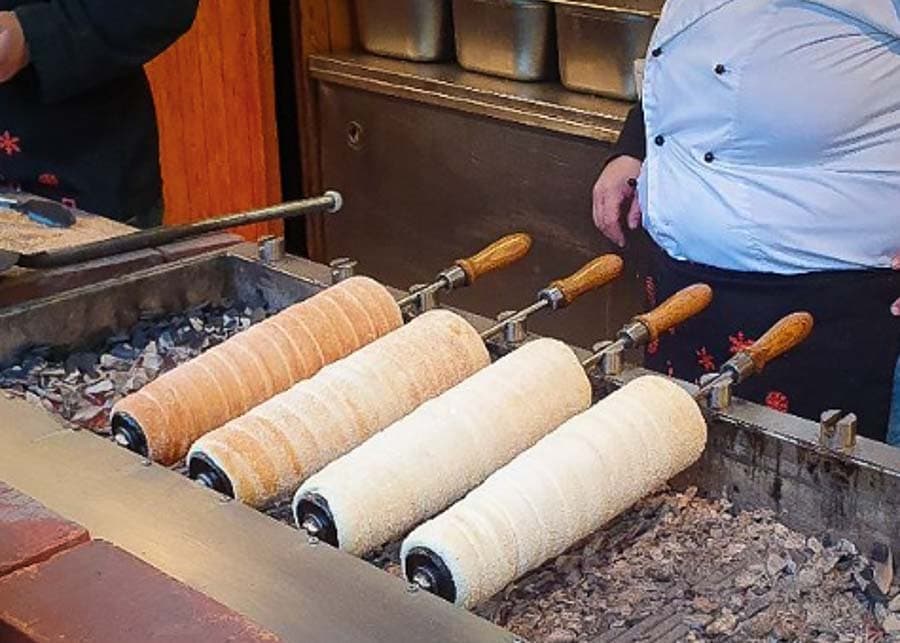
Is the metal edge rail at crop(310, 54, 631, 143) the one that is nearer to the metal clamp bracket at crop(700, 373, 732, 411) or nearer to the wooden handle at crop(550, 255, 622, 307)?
the wooden handle at crop(550, 255, 622, 307)

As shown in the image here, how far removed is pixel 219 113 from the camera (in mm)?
3549

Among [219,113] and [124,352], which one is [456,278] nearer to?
[124,352]

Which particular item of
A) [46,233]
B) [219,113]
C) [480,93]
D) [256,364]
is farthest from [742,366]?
[219,113]

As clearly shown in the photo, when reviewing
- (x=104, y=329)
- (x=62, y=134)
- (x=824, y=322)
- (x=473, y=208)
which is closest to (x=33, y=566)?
(x=104, y=329)

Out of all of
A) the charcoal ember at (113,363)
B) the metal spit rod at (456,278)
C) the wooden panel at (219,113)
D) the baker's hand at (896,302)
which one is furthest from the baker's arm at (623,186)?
the wooden panel at (219,113)

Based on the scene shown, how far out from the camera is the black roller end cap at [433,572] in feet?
3.34

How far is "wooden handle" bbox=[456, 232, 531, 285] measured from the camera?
1.45m

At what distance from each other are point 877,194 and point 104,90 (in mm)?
1179

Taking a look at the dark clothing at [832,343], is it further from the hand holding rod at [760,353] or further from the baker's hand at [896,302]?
the hand holding rod at [760,353]

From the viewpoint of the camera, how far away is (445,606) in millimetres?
962

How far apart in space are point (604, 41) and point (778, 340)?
165 cm

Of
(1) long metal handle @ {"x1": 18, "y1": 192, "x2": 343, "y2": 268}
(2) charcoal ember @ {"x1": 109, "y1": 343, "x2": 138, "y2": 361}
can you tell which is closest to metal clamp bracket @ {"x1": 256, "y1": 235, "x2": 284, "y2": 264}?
(1) long metal handle @ {"x1": 18, "y1": 192, "x2": 343, "y2": 268}

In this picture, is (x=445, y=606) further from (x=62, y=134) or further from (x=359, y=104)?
(x=359, y=104)

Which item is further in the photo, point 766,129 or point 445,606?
point 766,129
